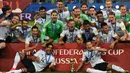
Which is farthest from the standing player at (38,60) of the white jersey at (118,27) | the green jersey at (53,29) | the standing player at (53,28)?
the white jersey at (118,27)

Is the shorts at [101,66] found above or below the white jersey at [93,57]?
below

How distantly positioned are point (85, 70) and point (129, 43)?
1.54 metres

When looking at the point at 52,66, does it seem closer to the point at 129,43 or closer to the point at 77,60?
the point at 77,60

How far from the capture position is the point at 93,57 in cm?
1016

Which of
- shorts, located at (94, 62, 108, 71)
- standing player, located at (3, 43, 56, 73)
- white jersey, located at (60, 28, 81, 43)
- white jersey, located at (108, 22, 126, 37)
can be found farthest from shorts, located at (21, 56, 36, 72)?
white jersey, located at (108, 22, 126, 37)

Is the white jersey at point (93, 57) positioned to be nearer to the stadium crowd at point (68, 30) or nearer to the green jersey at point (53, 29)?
the stadium crowd at point (68, 30)

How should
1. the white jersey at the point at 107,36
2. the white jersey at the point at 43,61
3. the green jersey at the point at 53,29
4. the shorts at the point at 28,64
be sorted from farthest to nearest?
the green jersey at the point at 53,29 < the white jersey at the point at 107,36 < the white jersey at the point at 43,61 < the shorts at the point at 28,64

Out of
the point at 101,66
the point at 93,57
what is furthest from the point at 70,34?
the point at 101,66

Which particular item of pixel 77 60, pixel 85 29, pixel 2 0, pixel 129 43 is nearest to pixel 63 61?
pixel 77 60

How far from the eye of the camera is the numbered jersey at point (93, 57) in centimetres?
1014

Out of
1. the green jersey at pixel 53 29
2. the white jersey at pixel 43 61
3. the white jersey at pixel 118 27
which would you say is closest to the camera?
the white jersey at pixel 43 61

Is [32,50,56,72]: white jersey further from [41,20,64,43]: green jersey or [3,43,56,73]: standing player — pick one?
[41,20,64,43]: green jersey

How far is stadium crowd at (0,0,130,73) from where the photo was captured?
10471mm

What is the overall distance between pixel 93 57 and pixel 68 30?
1.23 metres
